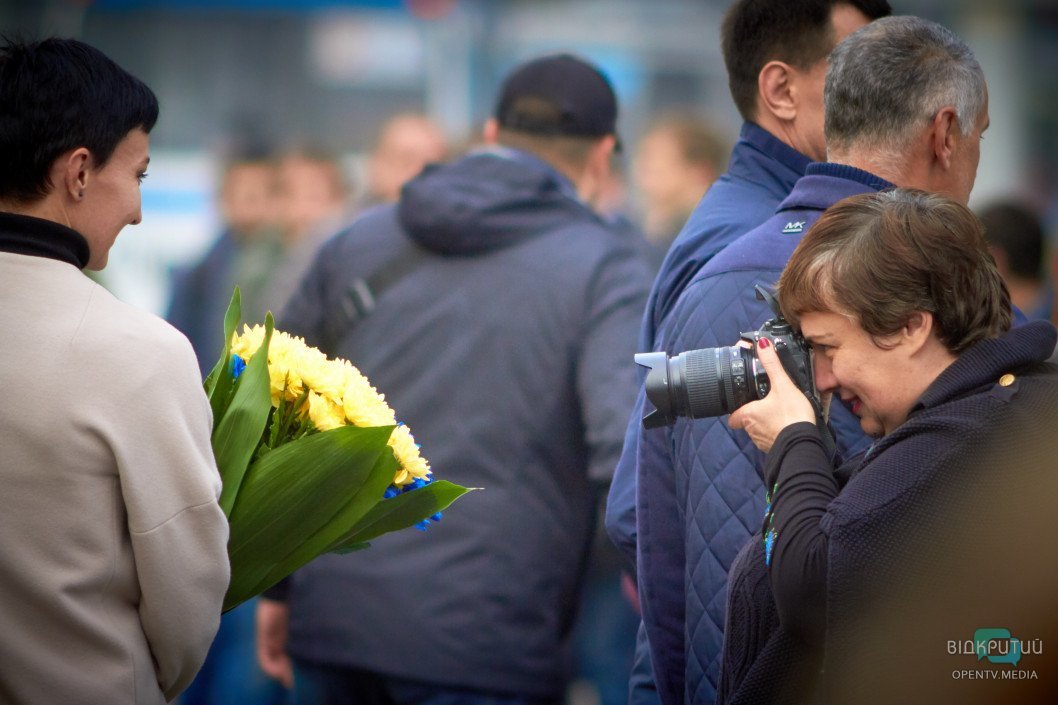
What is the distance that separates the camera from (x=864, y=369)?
2.15m

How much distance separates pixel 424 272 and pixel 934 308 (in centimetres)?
207

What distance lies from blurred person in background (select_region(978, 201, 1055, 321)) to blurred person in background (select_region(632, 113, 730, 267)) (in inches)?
70.3

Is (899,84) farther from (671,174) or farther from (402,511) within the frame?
(671,174)

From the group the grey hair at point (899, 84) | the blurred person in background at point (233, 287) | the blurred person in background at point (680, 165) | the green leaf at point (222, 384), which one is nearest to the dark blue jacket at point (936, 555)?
the grey hair at point (899, 84)

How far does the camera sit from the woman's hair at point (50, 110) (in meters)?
2.28

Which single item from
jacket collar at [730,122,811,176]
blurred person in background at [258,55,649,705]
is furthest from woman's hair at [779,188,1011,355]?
blurred person in background at [258,55,649,705]

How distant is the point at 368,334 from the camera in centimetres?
394

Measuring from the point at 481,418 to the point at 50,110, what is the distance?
1.73 metres

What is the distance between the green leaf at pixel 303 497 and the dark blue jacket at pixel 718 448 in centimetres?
57

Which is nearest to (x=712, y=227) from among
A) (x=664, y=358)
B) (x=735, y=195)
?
(x=735, y=195)

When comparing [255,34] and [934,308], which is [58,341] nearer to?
[934,308]

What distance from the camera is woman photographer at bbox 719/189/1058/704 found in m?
1.97

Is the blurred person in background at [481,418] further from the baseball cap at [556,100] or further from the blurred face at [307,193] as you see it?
the blurred face at [307,193]

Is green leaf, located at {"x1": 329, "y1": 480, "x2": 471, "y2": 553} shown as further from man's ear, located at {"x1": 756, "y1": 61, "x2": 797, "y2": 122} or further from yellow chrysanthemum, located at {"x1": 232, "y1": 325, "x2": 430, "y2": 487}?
man's ear, located at {"x1": 756, "y1": 61, "x2": 797, "y2": 122}
